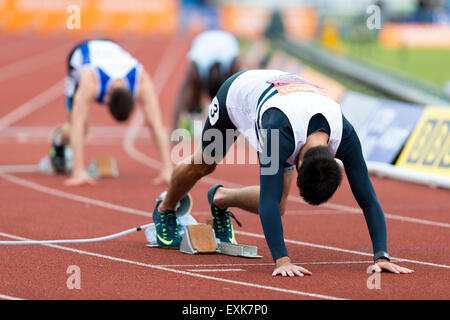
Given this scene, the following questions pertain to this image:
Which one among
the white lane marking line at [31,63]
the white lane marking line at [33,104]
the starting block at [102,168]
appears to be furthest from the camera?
the white lane marking line at [31,63]

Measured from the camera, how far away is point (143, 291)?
19.6 ft

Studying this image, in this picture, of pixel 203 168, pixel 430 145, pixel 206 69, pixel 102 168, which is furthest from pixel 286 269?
pixel 206 69

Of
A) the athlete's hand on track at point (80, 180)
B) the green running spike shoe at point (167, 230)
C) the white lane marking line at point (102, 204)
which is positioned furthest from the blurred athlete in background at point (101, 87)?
the green running spike shoe at point (167, 230)

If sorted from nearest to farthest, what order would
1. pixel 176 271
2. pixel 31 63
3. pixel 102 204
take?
pixel 176 271, pixel 102 204, pixel 31 63

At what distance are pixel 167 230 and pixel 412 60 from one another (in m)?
23.5

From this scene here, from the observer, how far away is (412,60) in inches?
1176

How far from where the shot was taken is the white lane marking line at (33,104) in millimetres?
19672

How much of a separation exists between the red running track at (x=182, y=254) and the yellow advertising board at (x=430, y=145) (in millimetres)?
356

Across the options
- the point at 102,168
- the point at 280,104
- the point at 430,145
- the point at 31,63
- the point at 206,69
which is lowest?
the point at 280,104

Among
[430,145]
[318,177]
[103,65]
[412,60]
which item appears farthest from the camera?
[412,60]

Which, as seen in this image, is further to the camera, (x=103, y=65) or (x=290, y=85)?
(x=103, y=65)

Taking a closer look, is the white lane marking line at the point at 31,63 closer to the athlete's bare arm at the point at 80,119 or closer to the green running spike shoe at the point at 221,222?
the athlete's bare arm at the point at 80,119

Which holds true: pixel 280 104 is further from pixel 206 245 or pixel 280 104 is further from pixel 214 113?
pixel 206 245

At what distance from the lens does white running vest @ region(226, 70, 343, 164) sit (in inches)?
243
